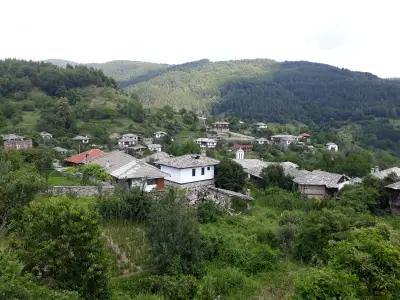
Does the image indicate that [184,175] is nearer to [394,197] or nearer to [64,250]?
[394,197]

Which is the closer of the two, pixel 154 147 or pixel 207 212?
pixel 207 212

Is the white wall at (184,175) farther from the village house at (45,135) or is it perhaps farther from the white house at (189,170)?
the village house at (45,135)

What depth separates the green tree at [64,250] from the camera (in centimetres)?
1160

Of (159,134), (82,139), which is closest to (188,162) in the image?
(82,139)

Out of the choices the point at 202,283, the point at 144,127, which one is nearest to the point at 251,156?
Answer: the point at 144,127

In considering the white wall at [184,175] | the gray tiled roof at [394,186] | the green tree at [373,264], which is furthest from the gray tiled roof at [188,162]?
the green tree at [373,264]

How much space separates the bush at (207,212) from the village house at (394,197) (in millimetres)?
12364

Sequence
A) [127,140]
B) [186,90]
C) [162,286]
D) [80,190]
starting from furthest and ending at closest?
[186,90] < [127,140] < [80,190] < [162,286]

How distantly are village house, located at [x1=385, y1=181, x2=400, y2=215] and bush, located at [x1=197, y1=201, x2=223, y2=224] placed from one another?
1236 cm

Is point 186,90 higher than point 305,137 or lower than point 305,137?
higher

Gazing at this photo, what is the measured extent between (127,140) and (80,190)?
1462 inches

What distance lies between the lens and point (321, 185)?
32.8 metres

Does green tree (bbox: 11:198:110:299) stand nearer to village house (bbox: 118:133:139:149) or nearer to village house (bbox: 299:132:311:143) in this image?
village house (bbox: 118:133:139:149)

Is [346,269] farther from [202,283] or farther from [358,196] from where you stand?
[358,196]
